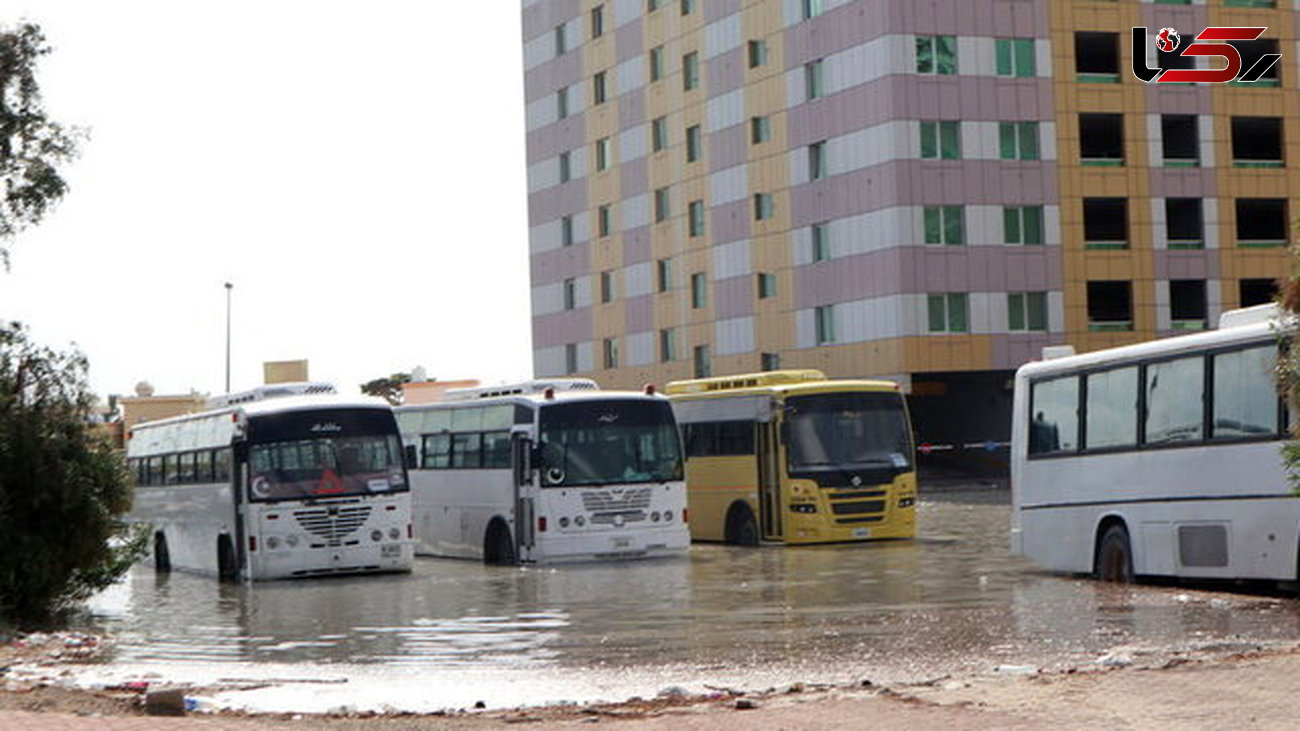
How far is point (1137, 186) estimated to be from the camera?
72.6 meters

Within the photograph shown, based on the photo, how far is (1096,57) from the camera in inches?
2904

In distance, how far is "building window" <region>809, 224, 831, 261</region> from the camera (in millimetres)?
72688

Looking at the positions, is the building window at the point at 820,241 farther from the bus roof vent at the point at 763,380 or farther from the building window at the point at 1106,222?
the bus roof vent at the point at 763,380

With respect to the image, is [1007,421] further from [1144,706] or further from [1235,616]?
[1144,706]

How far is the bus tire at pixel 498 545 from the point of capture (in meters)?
34.5

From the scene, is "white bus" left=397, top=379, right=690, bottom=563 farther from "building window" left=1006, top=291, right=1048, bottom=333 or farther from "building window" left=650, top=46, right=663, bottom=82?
"building window" left=650, top=46, right=663, bottom=82

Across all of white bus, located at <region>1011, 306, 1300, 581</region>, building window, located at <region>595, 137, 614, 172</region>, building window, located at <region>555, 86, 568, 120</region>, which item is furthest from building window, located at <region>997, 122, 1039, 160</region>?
white bus, located at <region>1011, 306, 1300, 581</region>

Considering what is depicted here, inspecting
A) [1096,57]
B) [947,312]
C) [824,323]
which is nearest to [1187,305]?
[1096,57]

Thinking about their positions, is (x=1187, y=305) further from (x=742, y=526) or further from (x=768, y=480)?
(x=768, y=480)

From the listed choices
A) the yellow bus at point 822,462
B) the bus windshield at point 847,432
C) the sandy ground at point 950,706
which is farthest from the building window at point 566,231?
the sandy ground at point 950,706

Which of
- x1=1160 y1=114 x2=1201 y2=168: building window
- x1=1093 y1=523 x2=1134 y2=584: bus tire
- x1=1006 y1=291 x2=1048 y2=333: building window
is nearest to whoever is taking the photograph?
x1=1093 y1=523 x2=1134 y2=584: bus tire

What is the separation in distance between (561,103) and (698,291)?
15.8 m

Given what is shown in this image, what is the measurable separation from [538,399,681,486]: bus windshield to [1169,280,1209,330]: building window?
44219 mm

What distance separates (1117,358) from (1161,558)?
2.63 m
